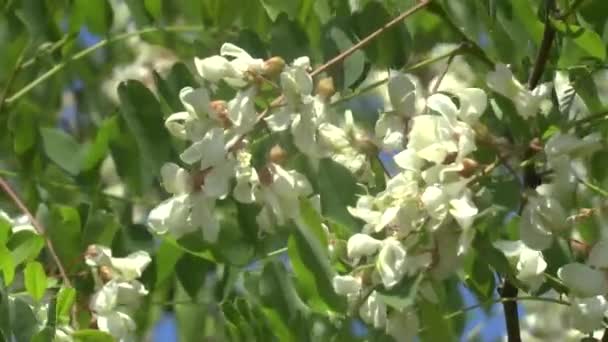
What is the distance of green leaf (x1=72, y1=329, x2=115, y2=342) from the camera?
95 cm

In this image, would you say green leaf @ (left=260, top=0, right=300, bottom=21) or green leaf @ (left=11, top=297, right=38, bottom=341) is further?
green leaf @ (left=260, top=0, right=300, bottom=21)

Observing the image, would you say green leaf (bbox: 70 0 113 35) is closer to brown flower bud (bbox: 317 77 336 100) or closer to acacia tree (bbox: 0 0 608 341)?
acacia tree (bbox: 0 0 608 341)

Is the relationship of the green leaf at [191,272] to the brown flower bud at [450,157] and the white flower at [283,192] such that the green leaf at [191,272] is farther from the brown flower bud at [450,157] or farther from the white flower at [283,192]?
the brown flower bud at [450,157]

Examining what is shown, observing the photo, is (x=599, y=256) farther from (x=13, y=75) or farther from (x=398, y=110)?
(x=13, y=75)

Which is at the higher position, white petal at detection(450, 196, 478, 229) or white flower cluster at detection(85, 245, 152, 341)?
white petal at detection(450, 196, 478, 229)

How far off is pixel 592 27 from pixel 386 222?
0.24 meters

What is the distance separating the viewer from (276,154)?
950 millimetres

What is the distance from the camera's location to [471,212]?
2.80 feet

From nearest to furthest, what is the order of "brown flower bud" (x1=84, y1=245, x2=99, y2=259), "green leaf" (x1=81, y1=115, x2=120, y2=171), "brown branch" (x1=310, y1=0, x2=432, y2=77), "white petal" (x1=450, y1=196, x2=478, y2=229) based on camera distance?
"white petal" (x1=450, y1=196, x2=478, y2=229), "brown branch" (x1=310, y1=0, x2=432, y2=77), "brown flower bud" (x1=84, y1=245, x2=99, y2=259), "green leaf" (x1=81, y1=115, x2=120, y2=171)

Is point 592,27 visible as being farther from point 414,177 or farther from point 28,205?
point 28,205

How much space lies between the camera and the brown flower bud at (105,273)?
1.04 m

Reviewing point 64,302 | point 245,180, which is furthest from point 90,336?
point 245,180

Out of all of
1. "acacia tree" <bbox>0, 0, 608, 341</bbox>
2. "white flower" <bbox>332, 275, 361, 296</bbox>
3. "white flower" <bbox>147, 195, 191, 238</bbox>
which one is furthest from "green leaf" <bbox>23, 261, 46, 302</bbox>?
"white flower" <bbox>332, 275, 361, 296</bbox>

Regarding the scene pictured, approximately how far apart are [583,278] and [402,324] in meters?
0.11
